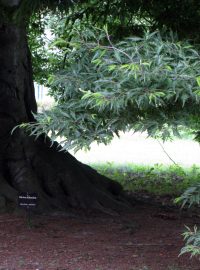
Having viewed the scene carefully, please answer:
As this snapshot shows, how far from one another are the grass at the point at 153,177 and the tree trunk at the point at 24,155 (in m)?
3.22

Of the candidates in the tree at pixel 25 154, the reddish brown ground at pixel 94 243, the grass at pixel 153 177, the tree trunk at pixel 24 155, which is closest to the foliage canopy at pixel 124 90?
the reddish brown ground at pixel 94 243

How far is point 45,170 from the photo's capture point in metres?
8.56

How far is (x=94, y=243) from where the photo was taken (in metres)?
7.18

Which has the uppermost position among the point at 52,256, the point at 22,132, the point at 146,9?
the point at 146,9

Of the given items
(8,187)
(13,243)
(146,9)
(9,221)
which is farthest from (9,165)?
(146,9)

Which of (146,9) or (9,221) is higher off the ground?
(146,9)

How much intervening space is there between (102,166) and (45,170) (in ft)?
21.9

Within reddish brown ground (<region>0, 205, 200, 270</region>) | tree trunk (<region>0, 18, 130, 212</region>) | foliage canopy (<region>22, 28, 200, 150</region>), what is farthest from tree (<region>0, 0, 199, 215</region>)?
foliage canopy (<region>22, 28, 200, 150</region>)

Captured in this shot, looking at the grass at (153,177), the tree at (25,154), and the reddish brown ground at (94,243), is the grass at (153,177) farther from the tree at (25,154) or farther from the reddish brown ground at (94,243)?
the tree at (25,154)

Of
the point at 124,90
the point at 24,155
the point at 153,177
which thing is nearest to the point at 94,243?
the point at 24,155

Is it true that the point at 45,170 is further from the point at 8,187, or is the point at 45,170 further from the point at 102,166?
the point at 102,166

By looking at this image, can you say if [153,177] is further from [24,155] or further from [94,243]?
[94,243]

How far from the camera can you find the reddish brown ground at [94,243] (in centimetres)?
632

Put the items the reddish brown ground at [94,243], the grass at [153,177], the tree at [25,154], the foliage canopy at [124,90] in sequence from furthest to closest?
1. the grass at [153,177]
2. the tree at [25,154]
3. the reddish brown ground at [94,243]
4. the foliage canopy at [124,90]
